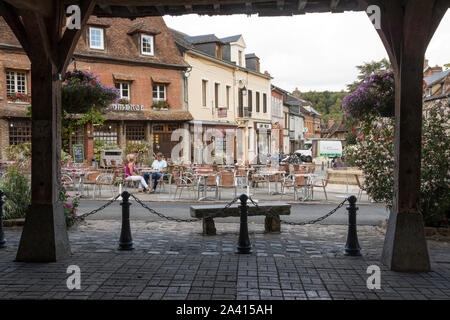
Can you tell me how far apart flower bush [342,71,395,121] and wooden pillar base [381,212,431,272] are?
2042mm

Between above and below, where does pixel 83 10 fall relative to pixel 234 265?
above

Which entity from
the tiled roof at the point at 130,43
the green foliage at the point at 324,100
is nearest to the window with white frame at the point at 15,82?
the tiled roof at the point at 130,43

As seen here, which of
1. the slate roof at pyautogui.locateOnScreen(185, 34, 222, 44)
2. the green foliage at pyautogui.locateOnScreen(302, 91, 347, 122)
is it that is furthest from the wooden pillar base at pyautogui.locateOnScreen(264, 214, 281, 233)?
the green foliage at pyautogui.locateOnScreen(302, 91, 347, 122)

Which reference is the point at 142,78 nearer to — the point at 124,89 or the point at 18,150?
the point at 124,89

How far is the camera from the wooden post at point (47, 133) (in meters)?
5.46

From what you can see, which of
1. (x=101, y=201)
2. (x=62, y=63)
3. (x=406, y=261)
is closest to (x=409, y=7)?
(x=406, y=261)

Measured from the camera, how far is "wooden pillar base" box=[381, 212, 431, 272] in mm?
5266

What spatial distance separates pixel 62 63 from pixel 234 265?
3600 mm

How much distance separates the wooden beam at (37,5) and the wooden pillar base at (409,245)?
16.9 feet

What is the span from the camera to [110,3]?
6.19 metres

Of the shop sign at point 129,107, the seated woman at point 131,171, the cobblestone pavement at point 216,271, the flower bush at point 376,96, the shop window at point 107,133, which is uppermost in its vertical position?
the shop sign at point 129,107

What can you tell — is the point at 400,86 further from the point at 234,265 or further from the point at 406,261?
the point at 234,265

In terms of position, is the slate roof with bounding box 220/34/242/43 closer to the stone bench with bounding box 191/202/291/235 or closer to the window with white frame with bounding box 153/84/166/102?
the window with white frame with bounding box 153/84/166/102

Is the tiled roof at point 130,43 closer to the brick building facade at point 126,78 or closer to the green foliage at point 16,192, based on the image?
the brick building facade at point 126,78
